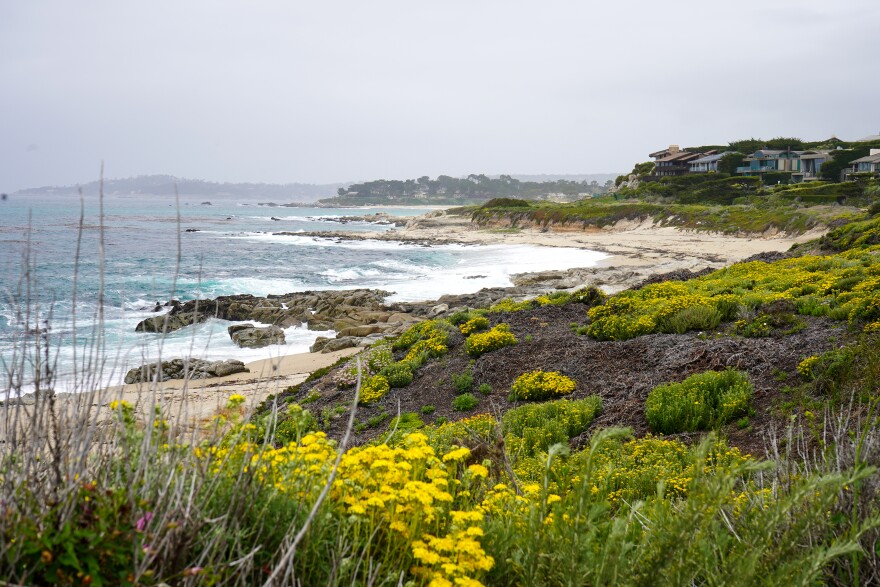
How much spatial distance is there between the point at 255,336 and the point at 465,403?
47.9ft

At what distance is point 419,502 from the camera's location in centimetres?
355

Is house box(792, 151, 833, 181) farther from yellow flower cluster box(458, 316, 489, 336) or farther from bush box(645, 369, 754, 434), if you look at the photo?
bush box(645, 369, 754, 434)

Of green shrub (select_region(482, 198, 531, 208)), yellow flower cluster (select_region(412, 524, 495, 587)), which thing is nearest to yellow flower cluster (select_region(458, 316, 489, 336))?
yellow flower cluster (select_region(412, 524, 495, 587))

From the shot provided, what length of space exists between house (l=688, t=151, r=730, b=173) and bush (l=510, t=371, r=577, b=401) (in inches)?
3087

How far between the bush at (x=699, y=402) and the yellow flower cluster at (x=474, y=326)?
6652 millimetres

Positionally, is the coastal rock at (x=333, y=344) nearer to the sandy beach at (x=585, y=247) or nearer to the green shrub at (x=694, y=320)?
the sandy beach at (x=585, y=247)

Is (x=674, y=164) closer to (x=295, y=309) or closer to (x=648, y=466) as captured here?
(x=295, y=309)

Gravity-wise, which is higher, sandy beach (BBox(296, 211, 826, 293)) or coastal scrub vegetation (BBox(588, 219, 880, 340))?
sandy beach (BBox(296, 211, 826, 293))

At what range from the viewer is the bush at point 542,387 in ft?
36.5

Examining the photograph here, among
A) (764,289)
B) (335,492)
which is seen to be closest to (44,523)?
(335,492)

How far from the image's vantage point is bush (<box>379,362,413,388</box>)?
44.5 feet

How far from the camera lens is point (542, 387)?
36.6 ft

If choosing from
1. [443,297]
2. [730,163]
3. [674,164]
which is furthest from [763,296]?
[674,164]

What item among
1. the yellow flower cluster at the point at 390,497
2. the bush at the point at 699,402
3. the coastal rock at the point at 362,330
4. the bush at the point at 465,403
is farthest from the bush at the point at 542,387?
the coastal rock at the point at 362,330
